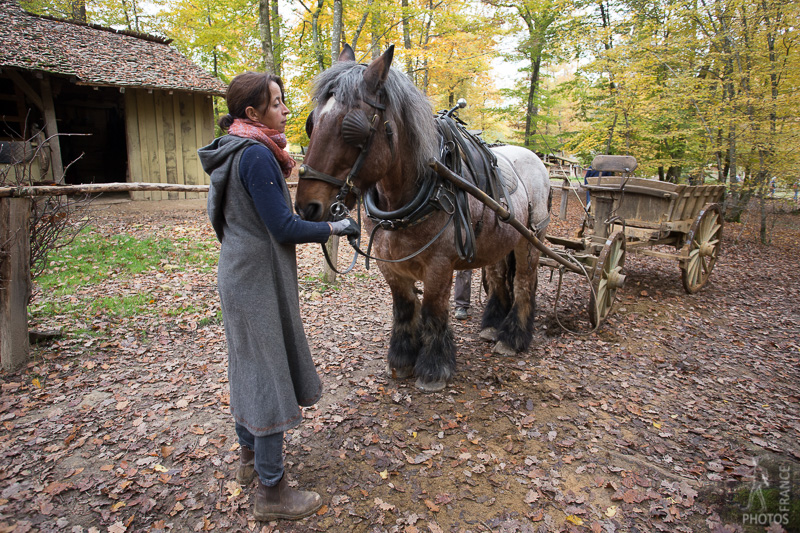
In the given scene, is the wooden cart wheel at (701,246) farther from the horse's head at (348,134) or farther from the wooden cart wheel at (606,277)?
the horse's head at (348,134)

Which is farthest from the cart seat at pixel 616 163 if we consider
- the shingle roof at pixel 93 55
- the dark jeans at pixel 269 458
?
the shingle roof at pixel 93 55

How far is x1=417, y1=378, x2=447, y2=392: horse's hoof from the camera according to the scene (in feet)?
11.4

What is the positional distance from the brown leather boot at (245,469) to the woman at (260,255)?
1.07ft

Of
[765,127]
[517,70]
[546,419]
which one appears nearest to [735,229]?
[765,127]

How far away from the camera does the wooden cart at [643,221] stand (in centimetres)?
522

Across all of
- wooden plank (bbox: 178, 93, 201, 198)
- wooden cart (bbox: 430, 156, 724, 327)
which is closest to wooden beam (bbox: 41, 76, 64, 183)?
wooden plank (bbox: 178, 93, 201, 198)

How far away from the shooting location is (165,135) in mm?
11758

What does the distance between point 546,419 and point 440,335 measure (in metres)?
1.05

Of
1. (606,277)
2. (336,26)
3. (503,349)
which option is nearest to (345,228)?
(503,349)

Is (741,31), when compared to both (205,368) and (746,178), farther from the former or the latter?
(205,368)

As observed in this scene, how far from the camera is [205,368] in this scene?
12.6 ft

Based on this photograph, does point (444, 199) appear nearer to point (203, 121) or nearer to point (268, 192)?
point (268, 192)

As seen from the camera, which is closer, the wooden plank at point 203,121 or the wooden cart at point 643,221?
the wooden cart at point 643,221

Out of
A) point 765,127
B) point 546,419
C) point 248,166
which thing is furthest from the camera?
point 765,127
